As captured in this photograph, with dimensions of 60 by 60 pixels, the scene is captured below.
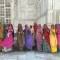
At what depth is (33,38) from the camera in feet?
12.4

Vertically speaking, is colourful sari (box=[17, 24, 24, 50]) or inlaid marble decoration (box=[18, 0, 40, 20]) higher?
inlaid marble decoration (box=[18, 0, 40, 20])

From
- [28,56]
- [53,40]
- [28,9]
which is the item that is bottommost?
[28,56]

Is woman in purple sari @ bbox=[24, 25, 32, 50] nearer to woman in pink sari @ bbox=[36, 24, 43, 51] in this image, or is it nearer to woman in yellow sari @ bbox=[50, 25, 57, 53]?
woman in pink sari @ bbox=[36, 24, 43, 51]

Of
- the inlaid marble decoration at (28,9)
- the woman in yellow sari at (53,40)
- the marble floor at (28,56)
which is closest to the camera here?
the marble floor at (28,56)

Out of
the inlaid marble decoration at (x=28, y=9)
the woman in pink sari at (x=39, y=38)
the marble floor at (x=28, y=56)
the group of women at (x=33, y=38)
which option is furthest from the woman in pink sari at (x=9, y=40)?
the inlaid marble decoration at (x=28, y=9)

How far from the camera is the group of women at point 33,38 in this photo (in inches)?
145

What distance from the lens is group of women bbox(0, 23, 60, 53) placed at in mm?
3674

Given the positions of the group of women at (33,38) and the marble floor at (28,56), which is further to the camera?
the group of women at (33,38)

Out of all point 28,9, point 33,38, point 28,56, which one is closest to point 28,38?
point 33,38

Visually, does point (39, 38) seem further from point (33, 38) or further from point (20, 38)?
point (20, 38)

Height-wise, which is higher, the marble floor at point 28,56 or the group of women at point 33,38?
the group of women at point 33,38

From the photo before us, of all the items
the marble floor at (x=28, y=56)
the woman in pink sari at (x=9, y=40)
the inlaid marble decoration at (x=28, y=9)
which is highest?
the inlaid marble decoration at (x=28, y=9)

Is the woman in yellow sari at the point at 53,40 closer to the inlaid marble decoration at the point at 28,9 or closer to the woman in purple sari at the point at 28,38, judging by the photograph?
the woman in purple sari at the point at 28,38

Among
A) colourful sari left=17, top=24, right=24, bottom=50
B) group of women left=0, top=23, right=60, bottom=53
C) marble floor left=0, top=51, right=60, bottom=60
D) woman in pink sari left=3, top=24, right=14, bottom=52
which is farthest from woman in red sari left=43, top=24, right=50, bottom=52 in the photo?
woman in pink sari left=3, top=24, right=14, bottom=52
